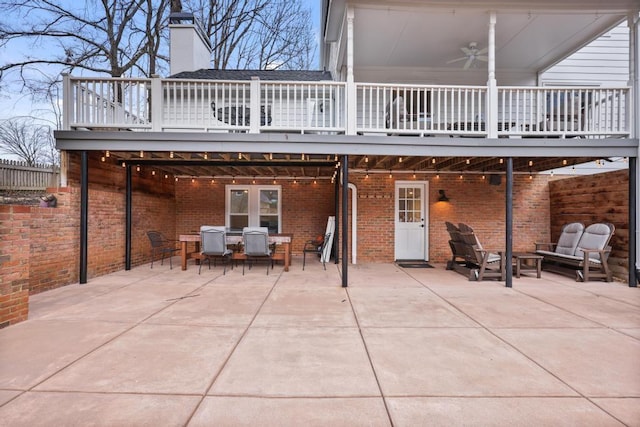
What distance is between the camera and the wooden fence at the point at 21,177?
873 cm

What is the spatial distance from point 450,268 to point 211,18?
14.1m

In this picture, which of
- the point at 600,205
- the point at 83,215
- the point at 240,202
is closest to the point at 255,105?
the point at 83,215

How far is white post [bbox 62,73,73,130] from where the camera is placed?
572 cm

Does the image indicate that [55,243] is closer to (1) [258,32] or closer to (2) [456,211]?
(2) [456,211]

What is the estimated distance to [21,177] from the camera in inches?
361

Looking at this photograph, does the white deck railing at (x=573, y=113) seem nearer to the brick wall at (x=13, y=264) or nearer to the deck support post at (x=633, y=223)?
the deck support post at (x=633, y=223)

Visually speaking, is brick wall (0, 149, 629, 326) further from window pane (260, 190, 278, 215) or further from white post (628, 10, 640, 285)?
white post (628, 10, 640, 285)

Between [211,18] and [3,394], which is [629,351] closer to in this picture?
[3,394]

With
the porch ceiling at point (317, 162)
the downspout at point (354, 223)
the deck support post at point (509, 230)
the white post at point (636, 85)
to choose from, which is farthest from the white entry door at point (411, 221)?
the white post at point (636, 85)

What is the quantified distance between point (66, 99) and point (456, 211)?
8.89 metres

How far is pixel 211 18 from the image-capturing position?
1417 cm

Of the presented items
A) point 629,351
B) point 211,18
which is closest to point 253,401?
point 629,351

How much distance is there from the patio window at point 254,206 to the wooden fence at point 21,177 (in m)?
4.72

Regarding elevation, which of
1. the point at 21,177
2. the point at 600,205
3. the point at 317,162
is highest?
the point at 317,162
